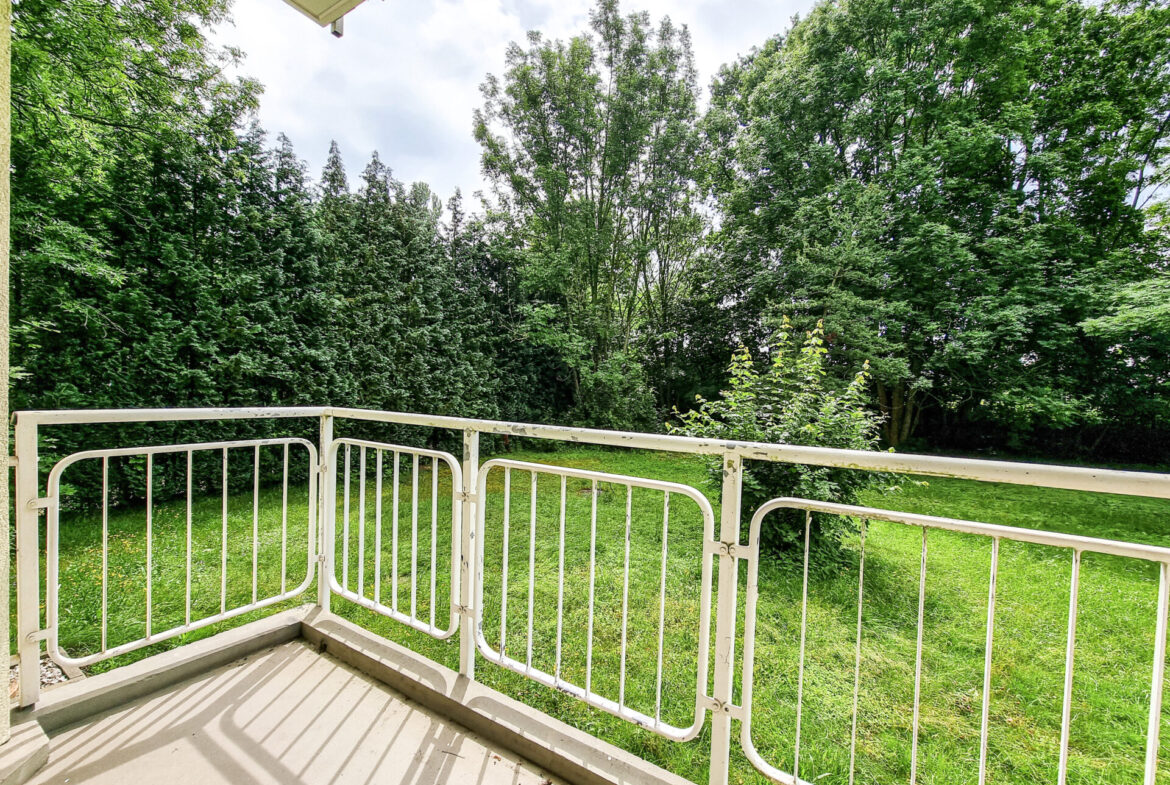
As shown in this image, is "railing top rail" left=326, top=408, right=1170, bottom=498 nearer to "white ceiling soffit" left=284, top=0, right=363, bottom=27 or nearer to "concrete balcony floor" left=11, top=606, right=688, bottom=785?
"concrete balcony floor" left=11, top=606, right=688, bottom=785

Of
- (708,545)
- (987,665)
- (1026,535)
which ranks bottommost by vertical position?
(987,665)

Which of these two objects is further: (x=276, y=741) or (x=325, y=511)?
(x=325, y=511)

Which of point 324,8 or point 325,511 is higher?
point 324,8

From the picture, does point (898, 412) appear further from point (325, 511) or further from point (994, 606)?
point (325, 511)

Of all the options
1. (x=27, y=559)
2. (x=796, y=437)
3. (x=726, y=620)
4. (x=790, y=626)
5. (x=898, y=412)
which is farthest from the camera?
(x=898, y=412)

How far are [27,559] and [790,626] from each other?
3570 millimetres

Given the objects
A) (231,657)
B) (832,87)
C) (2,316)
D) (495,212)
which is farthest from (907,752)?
(832,87)

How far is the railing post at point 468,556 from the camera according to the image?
1791 mm

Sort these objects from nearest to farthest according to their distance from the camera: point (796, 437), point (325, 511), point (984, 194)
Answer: point (325, 511)
point (796, 437)
point (984, 194)

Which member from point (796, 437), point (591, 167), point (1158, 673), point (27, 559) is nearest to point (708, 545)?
point (1158, 673)

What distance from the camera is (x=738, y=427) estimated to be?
12.3 ft

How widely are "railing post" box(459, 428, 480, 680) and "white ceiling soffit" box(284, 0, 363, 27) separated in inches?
66.8

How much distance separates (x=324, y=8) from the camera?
1722 mm

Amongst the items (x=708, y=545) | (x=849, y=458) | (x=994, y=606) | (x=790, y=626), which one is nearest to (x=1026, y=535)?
(x=994, y=606)
